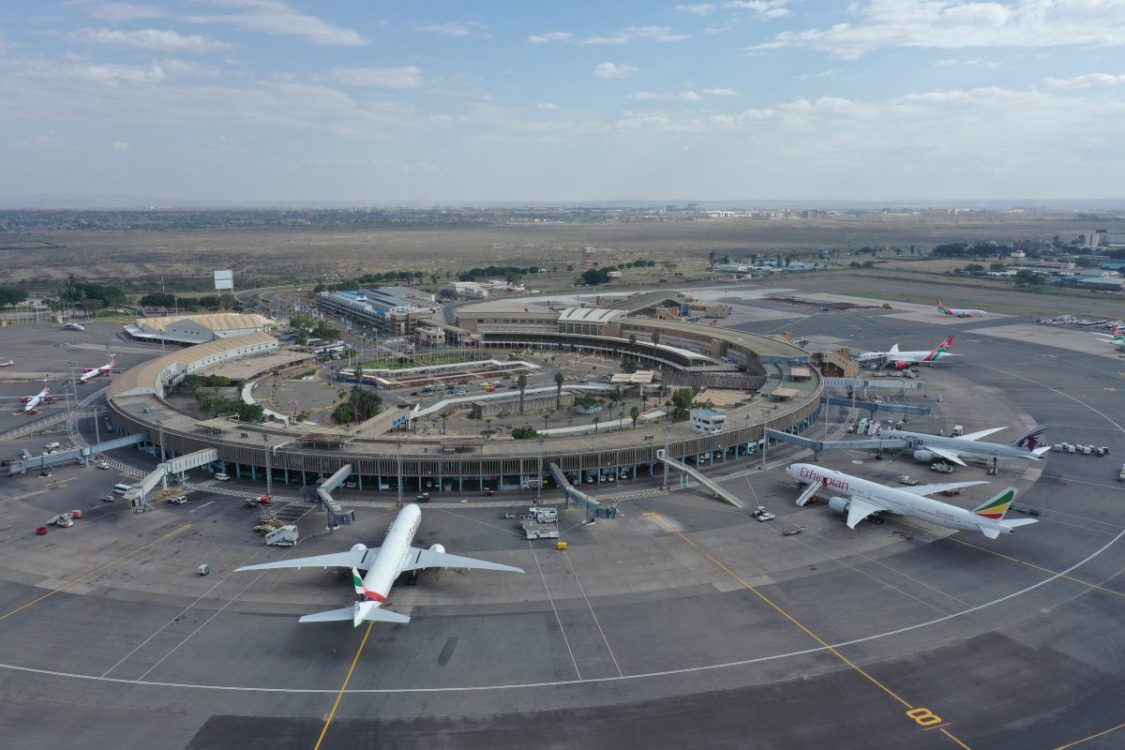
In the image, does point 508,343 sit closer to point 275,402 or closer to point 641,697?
point 275,402

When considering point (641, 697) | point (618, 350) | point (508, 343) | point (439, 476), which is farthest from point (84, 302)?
point (641, 697)

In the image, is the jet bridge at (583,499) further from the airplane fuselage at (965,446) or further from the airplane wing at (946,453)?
the airplane wing at (946,453)

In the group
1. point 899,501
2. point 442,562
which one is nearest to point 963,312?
point 899,501

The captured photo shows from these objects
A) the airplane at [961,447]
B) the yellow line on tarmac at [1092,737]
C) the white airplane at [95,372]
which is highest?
the white airplane at [95,372]

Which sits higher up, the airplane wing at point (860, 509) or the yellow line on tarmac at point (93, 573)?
the airplane wing at point (860, 509)

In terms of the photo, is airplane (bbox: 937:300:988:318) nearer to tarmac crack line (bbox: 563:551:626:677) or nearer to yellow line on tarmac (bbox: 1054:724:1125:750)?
tarmac crack line (bbox: 563:551:626:677)

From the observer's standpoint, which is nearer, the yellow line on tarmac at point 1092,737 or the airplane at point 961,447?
the yellow line on tarmac at point 1092,737

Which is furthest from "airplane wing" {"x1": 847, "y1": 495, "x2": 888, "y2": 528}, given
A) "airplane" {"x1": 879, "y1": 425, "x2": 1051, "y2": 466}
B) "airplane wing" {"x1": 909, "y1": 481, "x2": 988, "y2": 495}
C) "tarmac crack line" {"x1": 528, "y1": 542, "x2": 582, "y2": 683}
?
"tarmac crack line" {"x1": 528, "y1": 542, "x2": 582, "y2": 683}

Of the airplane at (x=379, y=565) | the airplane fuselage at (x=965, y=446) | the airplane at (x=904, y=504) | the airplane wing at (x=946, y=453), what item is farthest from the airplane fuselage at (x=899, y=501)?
the airplane at (x=379, y=565)
